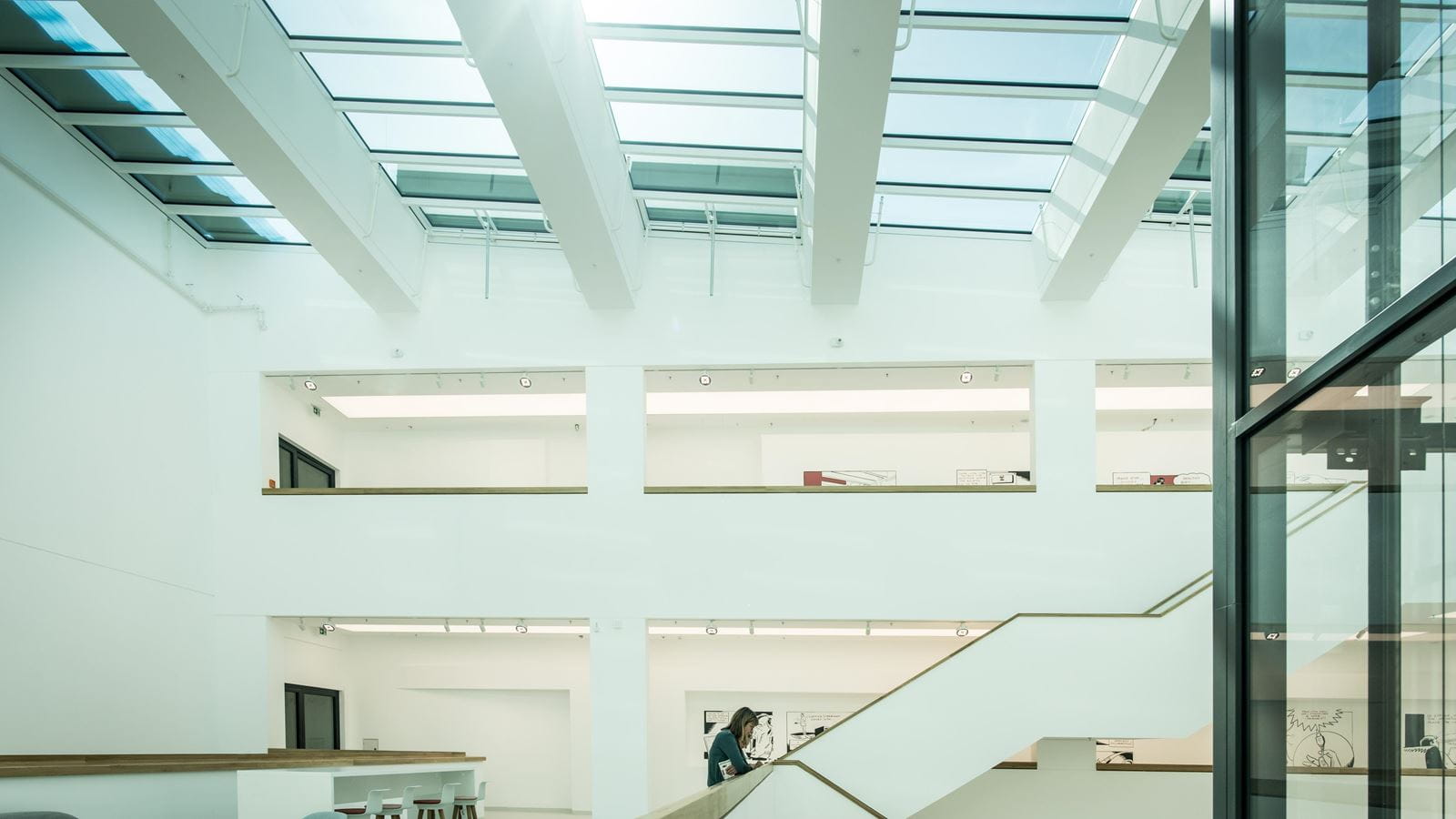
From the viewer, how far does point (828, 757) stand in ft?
38.6

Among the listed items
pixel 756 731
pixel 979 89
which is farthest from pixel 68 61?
pixel 756 731

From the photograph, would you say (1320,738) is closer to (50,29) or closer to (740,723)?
(740,723)

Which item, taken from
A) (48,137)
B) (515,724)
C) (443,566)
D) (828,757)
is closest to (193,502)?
(443,566)

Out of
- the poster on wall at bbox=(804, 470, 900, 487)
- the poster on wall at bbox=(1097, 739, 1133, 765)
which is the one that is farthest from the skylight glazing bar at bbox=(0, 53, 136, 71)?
the poster on wall at bbox=(1097, 739, 1133, 765)

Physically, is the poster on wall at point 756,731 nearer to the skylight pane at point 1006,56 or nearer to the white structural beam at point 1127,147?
the white structural beam at point 1127,147

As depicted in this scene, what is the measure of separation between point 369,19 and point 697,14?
2.64 metres

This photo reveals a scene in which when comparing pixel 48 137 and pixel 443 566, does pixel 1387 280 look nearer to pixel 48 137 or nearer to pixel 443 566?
pixel 48 137

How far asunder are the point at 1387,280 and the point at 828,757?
393 inches

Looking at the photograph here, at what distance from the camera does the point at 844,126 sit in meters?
9.55

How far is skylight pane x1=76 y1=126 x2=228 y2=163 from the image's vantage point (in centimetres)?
1149

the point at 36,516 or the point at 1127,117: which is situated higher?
the point at 1127,117

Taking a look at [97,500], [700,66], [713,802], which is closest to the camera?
[713,802]

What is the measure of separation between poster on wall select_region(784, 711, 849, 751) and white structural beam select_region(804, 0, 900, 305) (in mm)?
6472

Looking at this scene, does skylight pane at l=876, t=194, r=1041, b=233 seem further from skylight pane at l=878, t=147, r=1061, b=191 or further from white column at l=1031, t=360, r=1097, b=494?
white column at l=1031, t=360, r=1097, b=494
